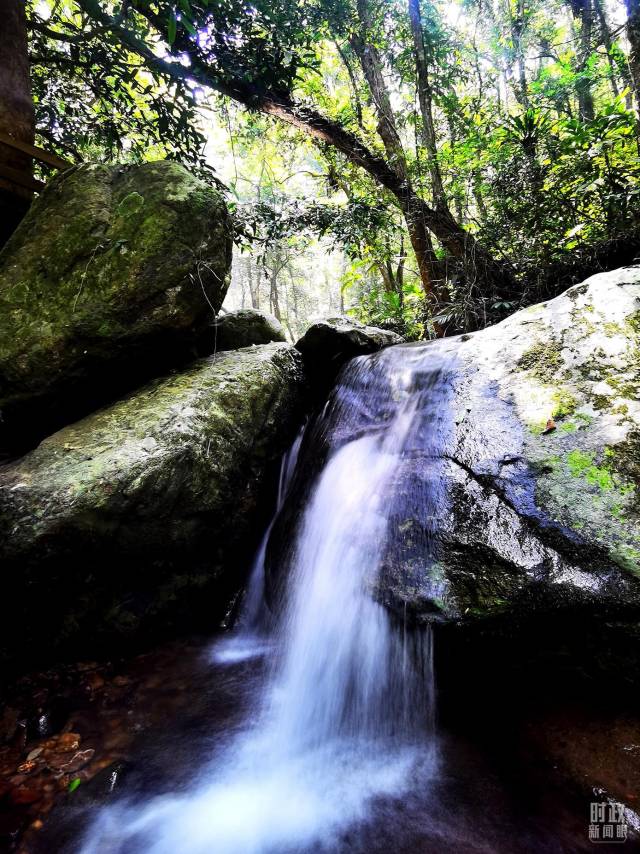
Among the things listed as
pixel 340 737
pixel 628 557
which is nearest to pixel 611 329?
pixel 628 557

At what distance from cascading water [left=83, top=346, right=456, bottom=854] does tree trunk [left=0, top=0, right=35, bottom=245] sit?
4.68 metres

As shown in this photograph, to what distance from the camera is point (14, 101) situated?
459cm

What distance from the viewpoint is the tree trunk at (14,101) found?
454 cm

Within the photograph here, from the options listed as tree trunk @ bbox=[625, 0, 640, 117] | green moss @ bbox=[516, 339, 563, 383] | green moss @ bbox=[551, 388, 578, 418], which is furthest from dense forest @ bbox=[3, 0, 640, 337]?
green moss @ bbox=[551, 388, 578, 418]

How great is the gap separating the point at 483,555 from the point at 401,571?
1.85 ft

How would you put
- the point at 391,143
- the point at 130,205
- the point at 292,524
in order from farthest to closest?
1. the point at 391,143
2. the point at 292,524
3. the point at 130,205

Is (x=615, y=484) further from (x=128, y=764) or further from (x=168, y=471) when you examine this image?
(x=128, y=764)

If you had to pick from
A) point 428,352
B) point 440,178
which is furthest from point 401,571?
point 440,178

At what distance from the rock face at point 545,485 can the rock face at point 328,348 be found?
2.60 metres

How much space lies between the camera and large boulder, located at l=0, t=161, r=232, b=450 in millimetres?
4055

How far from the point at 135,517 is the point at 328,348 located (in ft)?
12.5

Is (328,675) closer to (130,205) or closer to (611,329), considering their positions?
(611,329)

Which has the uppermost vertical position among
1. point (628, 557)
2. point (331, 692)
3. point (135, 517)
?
point (135, 517)

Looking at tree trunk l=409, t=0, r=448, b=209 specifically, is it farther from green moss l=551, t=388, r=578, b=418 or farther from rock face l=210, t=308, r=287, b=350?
green moss l=551, t=388, r=578, b=418
